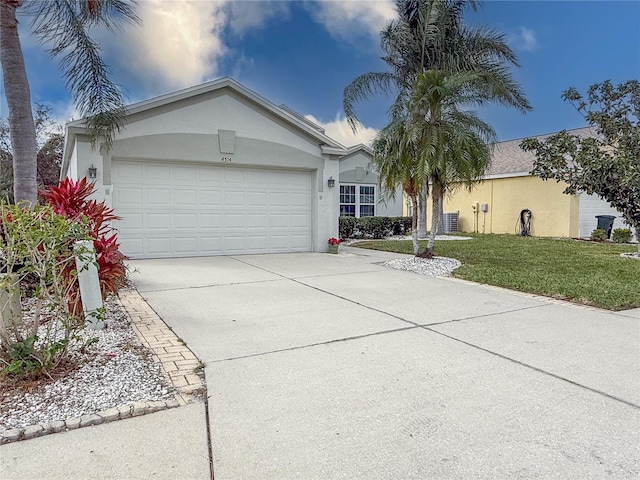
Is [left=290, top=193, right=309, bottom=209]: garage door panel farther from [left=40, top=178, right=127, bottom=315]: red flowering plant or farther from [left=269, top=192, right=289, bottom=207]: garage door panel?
[left=40, top=178, right=127, bottom=315]: red flowering plant

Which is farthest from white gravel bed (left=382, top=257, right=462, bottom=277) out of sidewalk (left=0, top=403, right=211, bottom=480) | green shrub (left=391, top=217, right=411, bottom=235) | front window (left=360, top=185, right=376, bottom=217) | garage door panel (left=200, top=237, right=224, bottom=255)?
front window (left=360, top=185, right=376, bottom=217)

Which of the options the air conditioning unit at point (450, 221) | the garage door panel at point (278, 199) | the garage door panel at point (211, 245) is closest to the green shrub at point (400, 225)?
the air conditioning unit at point (450, 221)

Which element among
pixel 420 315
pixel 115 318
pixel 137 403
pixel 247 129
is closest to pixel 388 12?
pixel 247 129

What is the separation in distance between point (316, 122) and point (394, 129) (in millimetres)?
11876

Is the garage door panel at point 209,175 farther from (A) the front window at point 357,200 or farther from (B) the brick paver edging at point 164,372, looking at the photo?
(A) the front window at point 357,200

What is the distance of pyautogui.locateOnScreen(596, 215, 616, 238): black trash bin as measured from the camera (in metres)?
17.0

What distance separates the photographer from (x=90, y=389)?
3127 mm

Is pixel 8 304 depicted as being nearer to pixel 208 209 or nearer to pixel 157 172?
pixel 157 172

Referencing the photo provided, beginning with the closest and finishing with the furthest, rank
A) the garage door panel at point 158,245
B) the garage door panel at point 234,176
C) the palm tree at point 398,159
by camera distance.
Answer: the palm tree at point 398,159 < the garage door panel at point 158,245 < the garage door panel at point 234,176

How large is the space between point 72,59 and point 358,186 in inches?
509

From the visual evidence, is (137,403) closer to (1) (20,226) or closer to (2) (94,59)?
(1) (20,226)

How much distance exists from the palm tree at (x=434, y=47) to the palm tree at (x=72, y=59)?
26.1 ft

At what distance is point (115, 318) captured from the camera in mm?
5129

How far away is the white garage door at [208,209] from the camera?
33.8 ft
